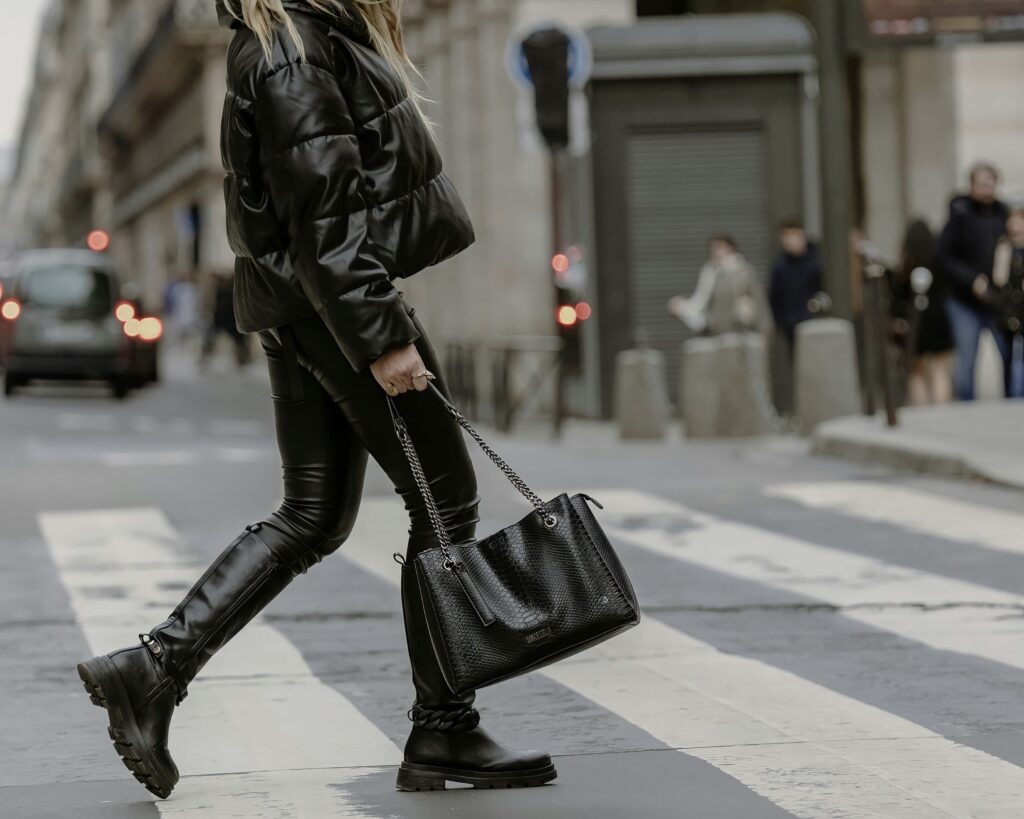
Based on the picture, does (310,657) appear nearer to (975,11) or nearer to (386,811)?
(386,811)

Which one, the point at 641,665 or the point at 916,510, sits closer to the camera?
the point at 641,665

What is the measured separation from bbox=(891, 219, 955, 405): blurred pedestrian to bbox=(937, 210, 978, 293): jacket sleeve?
21 centimetres

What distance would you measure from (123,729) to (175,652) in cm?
19

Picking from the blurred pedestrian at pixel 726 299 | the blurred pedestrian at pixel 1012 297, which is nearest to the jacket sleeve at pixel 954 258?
the blurred pedestrian at pixel 1012 297

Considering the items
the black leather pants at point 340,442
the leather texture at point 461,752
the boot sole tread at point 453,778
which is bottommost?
the boot sole tread at point 453,778

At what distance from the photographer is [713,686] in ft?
20.3

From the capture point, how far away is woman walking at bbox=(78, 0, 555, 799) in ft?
14.8

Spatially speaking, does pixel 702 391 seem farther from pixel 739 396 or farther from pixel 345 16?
pixel 345 16

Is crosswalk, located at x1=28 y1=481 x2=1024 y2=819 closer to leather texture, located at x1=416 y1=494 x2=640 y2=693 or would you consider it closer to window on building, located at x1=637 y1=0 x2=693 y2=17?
leather texture, located at x1=416 y1=494 x2=640 y2=693

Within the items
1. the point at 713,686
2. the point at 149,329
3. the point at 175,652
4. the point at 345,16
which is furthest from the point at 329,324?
the point at 149,329

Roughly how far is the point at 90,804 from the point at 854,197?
64.3 feet

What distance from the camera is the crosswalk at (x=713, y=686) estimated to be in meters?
4.83

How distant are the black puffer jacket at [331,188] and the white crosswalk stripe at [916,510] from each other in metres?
5.02

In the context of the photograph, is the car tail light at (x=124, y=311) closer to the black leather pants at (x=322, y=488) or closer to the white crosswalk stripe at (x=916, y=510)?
the white crosswalk stripe at (x=916, y=510)
